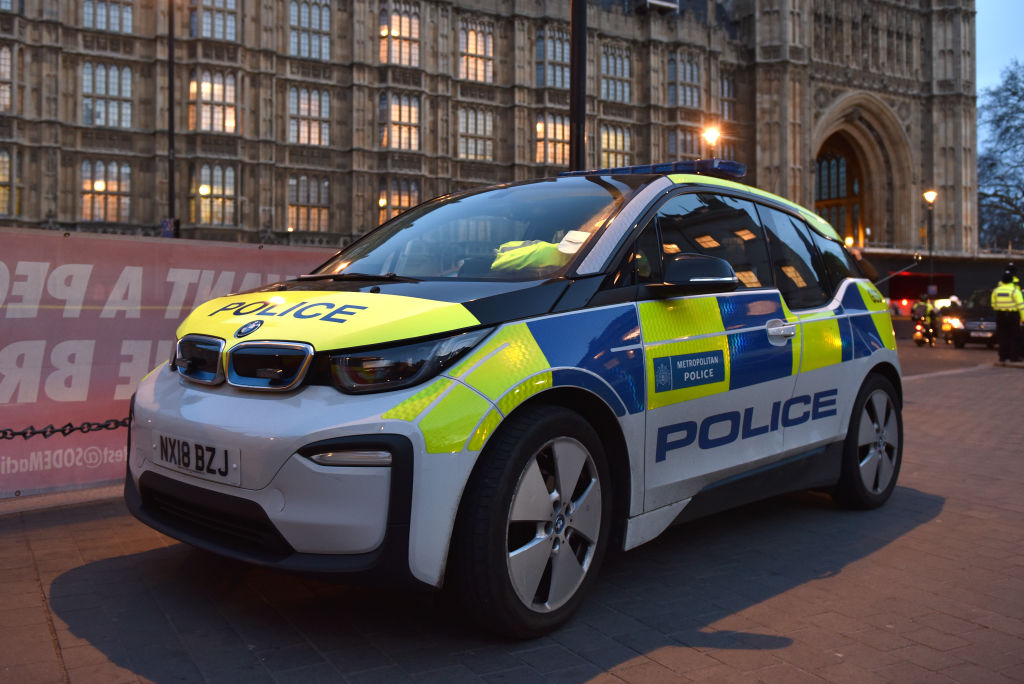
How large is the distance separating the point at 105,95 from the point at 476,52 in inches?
643

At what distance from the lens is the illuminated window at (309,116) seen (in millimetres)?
35688

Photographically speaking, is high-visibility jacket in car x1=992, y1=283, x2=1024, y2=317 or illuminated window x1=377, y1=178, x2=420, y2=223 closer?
high-visibility jacket in car x1=992, y1=283, x2=1024, y2=317

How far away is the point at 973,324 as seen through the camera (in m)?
23.7

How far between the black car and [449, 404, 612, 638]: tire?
24.1 meters

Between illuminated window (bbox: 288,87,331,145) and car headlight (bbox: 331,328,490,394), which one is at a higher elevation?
illuminated window (bbox: 288,87,331,145)

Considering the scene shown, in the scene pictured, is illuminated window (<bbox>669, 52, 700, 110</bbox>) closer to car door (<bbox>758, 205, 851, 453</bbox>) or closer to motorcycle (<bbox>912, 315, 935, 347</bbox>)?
motorcycle (<bbox>912, 315, 935, 347</bbox>)

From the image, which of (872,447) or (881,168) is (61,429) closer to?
(872,447)

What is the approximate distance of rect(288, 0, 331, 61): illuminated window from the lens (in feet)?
117

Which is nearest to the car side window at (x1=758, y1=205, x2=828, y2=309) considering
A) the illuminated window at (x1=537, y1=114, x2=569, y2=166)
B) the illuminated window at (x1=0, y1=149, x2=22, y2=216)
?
the illuminated window at (x1=0, y1=149, x2=22, y2=216)

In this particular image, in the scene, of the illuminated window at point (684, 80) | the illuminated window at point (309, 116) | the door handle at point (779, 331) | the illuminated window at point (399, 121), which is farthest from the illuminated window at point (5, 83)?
the door handle at point (779, 331)

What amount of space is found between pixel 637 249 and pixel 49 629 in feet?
8.25

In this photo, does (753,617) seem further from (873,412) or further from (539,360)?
(873,412)

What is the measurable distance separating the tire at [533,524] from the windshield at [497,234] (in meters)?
0.65

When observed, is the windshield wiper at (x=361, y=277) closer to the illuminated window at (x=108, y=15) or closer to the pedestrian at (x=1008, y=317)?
the pedestrian at (x=1008, y=317)
